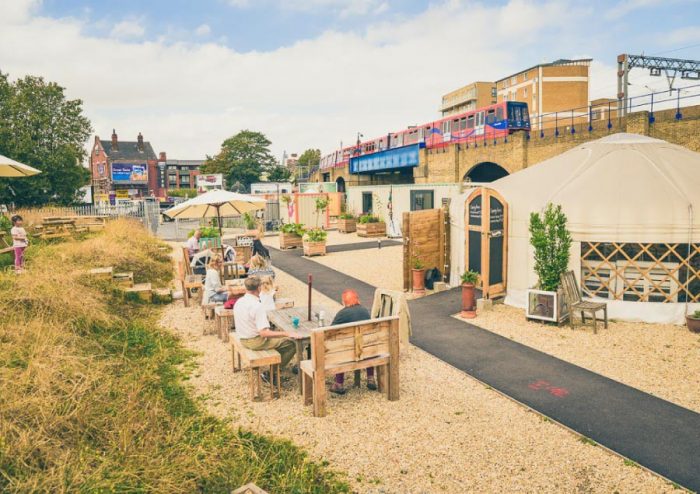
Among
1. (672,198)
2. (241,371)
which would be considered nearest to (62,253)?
(241,371)

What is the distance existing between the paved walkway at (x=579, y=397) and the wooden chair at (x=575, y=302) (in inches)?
71.7

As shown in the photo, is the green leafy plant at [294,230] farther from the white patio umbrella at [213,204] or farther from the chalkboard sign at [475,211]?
the chalkboard sign at [475,211]

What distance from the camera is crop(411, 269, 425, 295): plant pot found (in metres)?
13.8

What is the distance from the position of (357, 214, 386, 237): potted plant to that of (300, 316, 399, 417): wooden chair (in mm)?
21218

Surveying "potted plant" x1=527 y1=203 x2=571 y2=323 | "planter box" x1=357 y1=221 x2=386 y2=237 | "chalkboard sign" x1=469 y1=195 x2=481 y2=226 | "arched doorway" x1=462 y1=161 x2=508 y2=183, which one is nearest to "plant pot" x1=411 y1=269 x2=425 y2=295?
"chalkboard sign" x1=469 y1=195 x2=481 y2=226

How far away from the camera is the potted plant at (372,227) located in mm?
28406

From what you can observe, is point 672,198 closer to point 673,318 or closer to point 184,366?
point 673,318

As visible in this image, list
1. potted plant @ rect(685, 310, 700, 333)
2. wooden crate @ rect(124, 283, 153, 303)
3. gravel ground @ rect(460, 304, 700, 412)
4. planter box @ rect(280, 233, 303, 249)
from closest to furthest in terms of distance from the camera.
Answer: gravel ground @ rect(460, 304, 700, 412) → potted plant @ rect(685, 310, 700, 333) → wooden crate @ rect(124, 283, 153, 303) → planter box @ rect(280, 233, 303, 249)

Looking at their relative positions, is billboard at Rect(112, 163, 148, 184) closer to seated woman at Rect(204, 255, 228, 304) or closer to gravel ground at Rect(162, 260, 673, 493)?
seated woman at Rect(204, 255, 228, 304)

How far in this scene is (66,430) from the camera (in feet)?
17.9

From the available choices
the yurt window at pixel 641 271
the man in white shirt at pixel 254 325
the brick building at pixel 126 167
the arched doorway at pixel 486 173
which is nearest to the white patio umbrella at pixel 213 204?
the man in white shirt at pixel 254 325

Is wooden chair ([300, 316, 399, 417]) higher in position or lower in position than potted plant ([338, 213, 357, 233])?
lower

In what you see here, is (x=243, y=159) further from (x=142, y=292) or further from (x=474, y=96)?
(x=142, y=292)

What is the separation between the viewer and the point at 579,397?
7.31 meters
